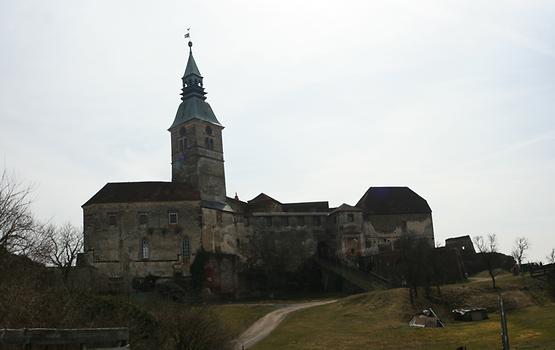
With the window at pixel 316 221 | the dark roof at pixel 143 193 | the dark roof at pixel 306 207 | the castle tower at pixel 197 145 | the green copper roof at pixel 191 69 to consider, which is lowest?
the window at pixel 316 221

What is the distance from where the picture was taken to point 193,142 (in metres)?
73.5

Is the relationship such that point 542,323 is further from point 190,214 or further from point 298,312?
point 190,214

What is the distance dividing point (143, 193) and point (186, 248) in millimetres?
8330

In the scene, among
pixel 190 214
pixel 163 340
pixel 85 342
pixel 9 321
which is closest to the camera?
pixel 85 342

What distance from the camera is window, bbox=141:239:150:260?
2530 inches

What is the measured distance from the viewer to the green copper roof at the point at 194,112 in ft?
Answer: 247

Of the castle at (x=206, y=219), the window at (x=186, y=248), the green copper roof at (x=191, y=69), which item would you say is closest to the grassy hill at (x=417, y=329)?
the window at (x=186, y=248)

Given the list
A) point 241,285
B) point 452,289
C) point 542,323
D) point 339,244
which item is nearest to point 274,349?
point 542,323

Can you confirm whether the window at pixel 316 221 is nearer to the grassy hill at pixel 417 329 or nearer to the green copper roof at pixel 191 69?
the grassy hill at pixel 417 329

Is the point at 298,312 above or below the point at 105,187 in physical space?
below

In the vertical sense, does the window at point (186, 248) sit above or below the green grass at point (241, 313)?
above

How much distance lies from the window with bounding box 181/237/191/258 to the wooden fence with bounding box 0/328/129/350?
2194 inches

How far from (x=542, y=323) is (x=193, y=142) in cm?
4641

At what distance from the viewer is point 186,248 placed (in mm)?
65188
